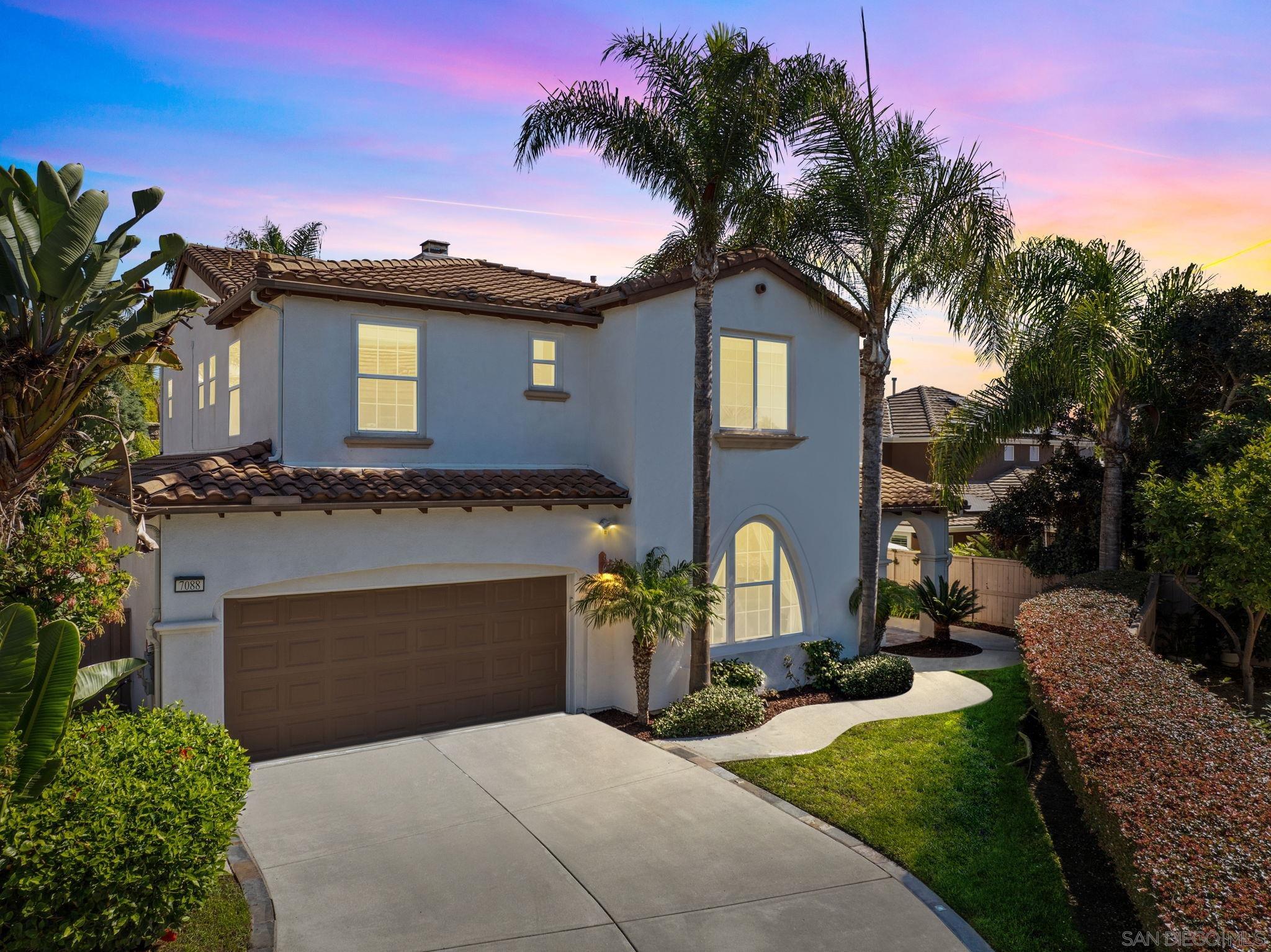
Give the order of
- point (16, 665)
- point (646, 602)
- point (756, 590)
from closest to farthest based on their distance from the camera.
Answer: point (16, 665), point (646, 602), point (756, 590)

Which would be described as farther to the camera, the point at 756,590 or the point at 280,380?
the point at 756,590

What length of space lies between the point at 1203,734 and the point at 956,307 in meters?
9.01

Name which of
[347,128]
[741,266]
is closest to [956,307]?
[741,266]

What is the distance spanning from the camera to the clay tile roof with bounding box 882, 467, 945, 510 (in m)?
18.9

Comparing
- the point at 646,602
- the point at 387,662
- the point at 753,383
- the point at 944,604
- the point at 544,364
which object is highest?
the point at 544,364

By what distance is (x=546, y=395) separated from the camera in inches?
556

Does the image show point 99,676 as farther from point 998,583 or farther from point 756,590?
point 998,583

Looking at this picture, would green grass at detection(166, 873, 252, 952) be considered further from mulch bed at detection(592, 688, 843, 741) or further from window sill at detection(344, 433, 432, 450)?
window sill at detection(344, 433, 432, 450)

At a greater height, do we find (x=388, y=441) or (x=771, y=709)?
(x=388, y=441)

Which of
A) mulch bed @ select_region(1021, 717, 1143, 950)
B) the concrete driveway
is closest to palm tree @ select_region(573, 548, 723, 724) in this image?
the concrete driveway

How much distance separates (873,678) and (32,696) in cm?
1225

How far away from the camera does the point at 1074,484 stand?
20.1 metres

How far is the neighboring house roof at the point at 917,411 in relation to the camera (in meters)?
31.4

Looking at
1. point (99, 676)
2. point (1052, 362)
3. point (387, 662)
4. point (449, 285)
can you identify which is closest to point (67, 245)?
point (99, 676)
